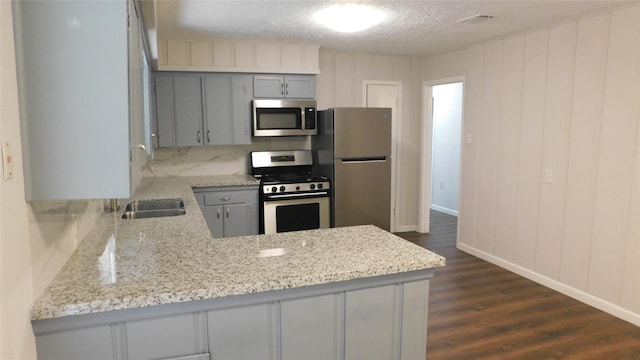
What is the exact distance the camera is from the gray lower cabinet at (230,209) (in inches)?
170

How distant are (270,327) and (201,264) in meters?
0.35

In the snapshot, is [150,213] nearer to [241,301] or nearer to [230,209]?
[230,209]

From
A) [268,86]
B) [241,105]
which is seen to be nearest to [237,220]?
[241,105]

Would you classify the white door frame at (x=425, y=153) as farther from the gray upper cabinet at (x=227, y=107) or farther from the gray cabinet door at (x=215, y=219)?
the gray cabinet door at (x=215, y=219)

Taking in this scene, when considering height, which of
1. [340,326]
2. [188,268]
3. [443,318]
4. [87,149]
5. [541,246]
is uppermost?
[87,149]

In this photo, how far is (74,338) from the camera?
130 cm

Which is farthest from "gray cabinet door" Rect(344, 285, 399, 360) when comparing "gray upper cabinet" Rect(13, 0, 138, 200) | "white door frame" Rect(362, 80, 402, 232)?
"white door frame" Rect(362, 80, 402, 232)

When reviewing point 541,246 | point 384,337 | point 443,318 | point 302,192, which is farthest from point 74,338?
point 541,246

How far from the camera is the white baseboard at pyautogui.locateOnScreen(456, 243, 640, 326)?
3.15 m

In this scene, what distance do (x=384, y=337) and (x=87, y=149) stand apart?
4.10 feet

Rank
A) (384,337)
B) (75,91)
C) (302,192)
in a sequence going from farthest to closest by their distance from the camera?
1. (302,192)
2. (384,337)
3. (75,91)

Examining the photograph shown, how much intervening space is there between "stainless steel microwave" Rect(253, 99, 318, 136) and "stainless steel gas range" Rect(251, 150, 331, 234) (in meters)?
0.37

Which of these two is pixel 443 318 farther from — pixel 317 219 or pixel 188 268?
pixel 188 268

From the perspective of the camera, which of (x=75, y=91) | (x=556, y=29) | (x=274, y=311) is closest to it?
(x=75, y=91)
